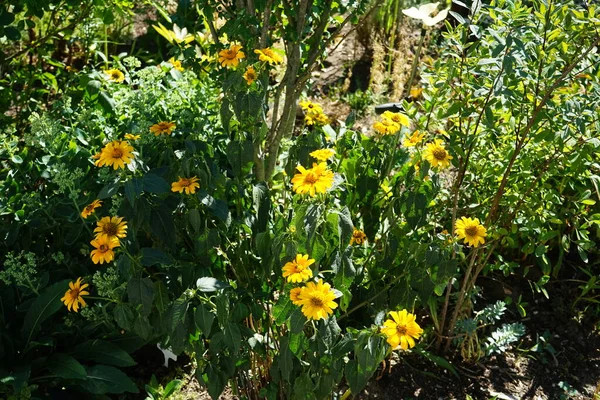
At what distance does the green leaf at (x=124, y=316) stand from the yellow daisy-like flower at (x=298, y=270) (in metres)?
0.45

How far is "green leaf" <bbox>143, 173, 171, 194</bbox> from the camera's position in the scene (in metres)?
1.77

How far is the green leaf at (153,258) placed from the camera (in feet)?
5.89

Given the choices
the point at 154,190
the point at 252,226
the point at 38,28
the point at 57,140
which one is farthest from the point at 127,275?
the point at 38,28

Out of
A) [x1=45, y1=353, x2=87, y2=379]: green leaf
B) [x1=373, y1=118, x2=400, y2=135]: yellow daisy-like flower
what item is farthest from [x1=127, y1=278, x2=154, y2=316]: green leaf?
[x1=373, y1=118, x2=400, y2=135]: yellow daisy-like flower

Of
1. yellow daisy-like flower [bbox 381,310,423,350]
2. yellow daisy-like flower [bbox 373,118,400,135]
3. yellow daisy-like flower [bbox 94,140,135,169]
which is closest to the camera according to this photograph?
yellow daisy-like flower [bbox 381,310,423,350]

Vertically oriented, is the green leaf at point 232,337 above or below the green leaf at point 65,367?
above

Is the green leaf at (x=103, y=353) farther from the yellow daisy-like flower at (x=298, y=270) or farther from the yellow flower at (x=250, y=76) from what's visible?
the yellow flower at (x=250, y=76)

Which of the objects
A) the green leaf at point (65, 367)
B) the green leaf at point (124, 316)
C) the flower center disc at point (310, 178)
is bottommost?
the green leaf at point (65, 367)

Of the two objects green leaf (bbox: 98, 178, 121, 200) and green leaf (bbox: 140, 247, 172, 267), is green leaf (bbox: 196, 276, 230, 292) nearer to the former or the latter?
green leaf (bbox: 140, 247, 172, 267)

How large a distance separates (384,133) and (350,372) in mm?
734

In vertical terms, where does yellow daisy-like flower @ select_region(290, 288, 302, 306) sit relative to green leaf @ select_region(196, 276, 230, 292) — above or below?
above

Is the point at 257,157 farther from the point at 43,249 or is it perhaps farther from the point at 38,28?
the point at 38,28

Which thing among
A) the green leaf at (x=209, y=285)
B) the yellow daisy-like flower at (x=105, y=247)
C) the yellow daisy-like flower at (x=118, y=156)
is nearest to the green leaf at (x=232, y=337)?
the green leaf at (x=209, y=285)

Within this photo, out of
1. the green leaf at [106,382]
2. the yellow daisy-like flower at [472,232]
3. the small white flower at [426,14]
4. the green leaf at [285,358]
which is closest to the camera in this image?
the green leaf at [285,358]
